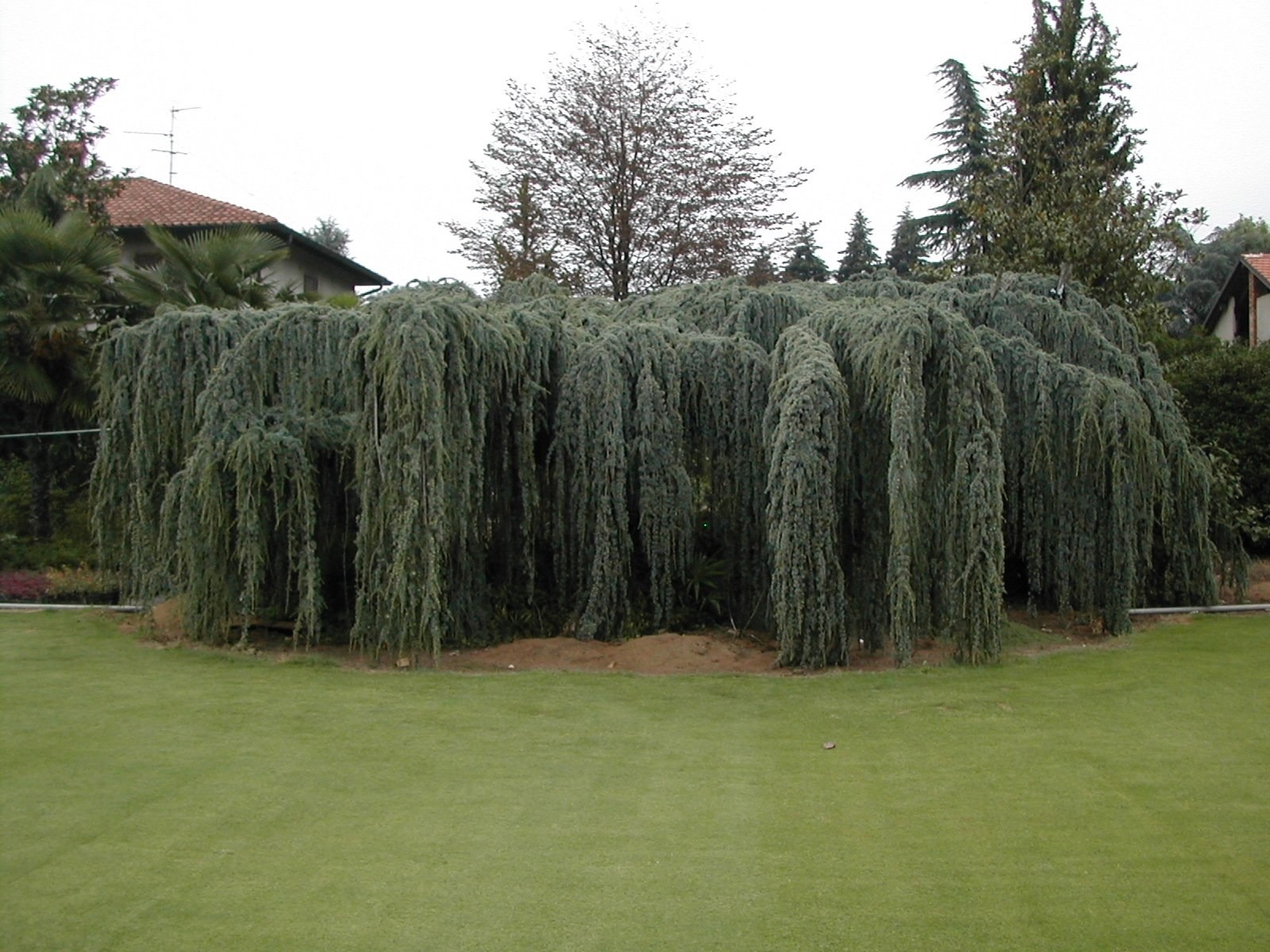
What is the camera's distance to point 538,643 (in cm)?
1076

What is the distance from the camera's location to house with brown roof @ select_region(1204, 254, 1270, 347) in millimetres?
28750

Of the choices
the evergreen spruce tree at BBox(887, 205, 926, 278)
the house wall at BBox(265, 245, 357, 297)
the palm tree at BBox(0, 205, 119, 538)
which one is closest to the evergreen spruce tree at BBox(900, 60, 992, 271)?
the evergreen spruce tree at BBox(887, 205, 926, 278)

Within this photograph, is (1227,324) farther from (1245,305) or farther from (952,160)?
(952,160)

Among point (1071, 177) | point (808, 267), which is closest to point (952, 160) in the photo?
point (808, 267)

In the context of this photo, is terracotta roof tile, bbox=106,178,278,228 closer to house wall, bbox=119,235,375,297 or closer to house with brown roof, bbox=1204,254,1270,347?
house wall, bbox=119,235,375,297

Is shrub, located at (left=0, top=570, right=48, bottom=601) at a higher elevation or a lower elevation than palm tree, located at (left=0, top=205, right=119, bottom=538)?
lower

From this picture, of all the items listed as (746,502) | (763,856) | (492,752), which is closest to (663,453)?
(746,502)

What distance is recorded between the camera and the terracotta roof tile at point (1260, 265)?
2773 centimetres

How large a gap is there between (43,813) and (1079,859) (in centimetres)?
498

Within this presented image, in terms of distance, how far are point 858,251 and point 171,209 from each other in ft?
87.3

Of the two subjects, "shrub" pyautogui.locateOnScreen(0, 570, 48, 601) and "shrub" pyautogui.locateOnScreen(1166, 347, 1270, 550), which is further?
"shrub" pyautogui.locateOnScreen(1166, 347, 1270, 550)

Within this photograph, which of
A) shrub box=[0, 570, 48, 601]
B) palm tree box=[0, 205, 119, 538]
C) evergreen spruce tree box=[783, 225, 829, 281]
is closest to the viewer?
shrub box=[0, 570, 48, 601]

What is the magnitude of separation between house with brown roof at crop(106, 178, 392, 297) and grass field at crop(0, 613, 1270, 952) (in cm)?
1785

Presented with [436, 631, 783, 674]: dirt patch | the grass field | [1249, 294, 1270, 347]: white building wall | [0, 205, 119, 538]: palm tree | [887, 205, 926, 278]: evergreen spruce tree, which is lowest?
the grass field
